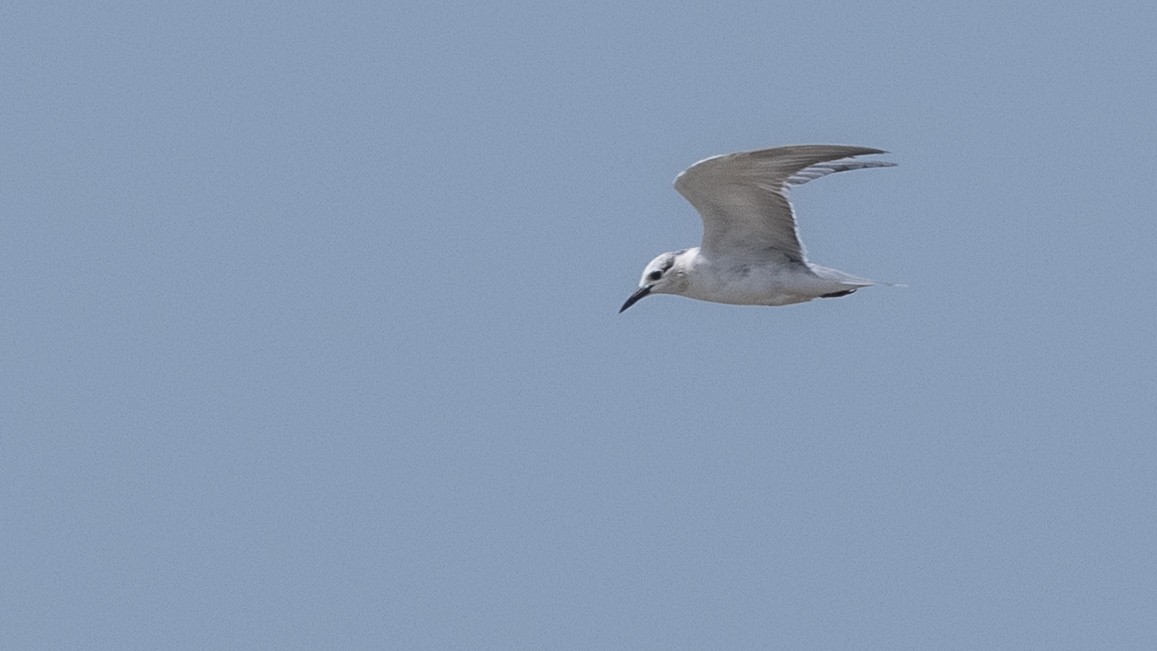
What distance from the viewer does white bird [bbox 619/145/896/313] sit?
16.9 meters

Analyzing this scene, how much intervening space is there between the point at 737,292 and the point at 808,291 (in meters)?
0.67

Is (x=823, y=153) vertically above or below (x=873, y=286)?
above

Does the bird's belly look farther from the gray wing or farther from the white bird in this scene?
the gray wing

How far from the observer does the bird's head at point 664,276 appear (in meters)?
18.2

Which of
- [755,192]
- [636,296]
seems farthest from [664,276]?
[755,192]

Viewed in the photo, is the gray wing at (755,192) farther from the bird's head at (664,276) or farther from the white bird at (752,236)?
the bird's head at (664,276)

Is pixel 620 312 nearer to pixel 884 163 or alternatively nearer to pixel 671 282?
pixel 671 282

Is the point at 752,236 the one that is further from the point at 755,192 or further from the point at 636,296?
the point at 636,296

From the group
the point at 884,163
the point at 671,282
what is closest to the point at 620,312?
the point at 671,282

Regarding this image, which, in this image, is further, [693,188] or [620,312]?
[620,312]

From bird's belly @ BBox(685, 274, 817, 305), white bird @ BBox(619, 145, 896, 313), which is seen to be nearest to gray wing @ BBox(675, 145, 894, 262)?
white bird @ BBox(619, 145, 896, 313)

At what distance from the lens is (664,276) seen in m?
18.3

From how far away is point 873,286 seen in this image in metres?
17.5

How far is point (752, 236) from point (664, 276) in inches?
41.4
